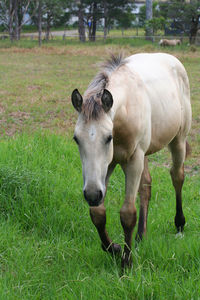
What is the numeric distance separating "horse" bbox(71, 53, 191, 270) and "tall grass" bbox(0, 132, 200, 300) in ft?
0.68

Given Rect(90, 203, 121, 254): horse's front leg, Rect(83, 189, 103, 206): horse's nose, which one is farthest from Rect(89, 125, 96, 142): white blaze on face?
Rect(90, 203, 121, 254): horse's front leg

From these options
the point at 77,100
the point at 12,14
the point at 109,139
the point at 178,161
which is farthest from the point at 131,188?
the point at 12,14

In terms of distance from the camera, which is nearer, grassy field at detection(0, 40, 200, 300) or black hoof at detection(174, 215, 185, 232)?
grassy field at detection(0, 40, 200, 300)

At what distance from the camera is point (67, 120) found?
7.84 meters

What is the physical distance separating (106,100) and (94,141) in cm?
28

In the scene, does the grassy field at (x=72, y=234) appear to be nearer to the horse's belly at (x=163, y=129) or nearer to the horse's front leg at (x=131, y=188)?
the horse's front leg at (x=131, y=188)

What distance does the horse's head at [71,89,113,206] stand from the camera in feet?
7.69

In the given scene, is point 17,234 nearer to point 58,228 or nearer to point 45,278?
point 58,228

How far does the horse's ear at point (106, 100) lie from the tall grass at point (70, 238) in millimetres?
1117

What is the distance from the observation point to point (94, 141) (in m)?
2.36

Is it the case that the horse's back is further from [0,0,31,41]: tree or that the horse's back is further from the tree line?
[0,0,31,41]: tree

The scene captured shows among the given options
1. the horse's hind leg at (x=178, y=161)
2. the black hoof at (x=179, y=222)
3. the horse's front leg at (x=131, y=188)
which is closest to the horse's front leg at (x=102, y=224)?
the horse's front leg at (x=131, y=188)

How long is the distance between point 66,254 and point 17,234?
1.79 ft

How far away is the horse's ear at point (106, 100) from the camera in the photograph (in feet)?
7.82
